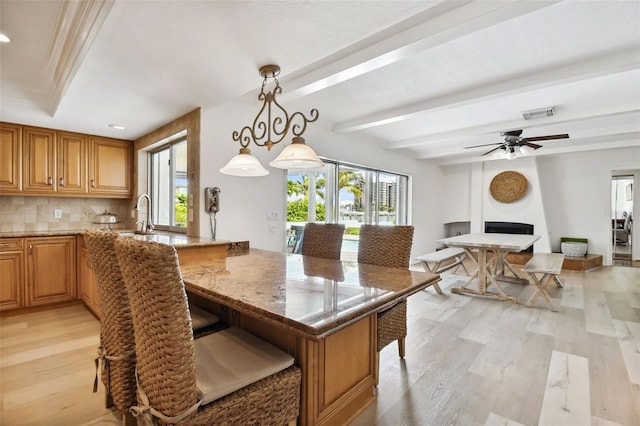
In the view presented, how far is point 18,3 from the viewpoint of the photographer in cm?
175

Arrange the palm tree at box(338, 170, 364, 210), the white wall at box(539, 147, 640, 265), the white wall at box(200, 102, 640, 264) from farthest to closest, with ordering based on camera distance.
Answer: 1. the white wall at box(539, 147, 640, 265)
2. the palm tree at box(338, 170, 364, 210)
3. the white wall at box(200, 102, 640, 264)

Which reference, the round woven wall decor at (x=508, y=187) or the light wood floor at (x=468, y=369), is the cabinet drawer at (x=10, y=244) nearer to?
the light wood floor at (x=468, y=369)

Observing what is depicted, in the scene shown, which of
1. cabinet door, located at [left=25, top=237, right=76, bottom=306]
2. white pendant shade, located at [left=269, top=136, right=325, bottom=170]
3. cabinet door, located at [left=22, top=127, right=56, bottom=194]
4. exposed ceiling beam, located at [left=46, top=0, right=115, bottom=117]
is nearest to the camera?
exposed ceiling beam, located at [left=46, top=0, right=115, bottom=117]

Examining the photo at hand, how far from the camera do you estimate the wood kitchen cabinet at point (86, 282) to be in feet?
10.7

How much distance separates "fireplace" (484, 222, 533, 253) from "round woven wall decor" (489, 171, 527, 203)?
21.0 inches

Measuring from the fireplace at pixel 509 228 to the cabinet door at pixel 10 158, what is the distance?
322 inches

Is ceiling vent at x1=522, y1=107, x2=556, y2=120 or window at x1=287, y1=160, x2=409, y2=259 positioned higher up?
ceiling vent at x1=522, y1=107, x2=556, y2=120

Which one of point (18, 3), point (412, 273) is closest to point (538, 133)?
point (412, 273)

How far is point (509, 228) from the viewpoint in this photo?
23.0ft

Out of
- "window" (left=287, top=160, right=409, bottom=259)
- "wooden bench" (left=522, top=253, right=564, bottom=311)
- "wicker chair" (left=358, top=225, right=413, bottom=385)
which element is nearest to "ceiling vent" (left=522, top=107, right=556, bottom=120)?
"wooden bench" (left=522, top=253, right=564, bottom=311)

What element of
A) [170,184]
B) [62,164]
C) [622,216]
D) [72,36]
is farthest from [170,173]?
[622,216]

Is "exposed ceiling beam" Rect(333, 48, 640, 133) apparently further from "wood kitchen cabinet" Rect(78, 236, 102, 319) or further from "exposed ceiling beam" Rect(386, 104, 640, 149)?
"wood kitchen cabinet" Rect(78, 236, 102, 319)

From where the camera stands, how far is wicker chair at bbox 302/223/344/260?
279cm

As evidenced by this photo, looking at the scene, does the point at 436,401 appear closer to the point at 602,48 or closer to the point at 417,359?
the point at 417,359
